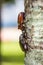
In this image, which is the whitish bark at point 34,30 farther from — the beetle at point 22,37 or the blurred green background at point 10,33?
the blurred green background at point 10,33

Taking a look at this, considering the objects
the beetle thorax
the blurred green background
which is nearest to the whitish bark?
the beetle thorax

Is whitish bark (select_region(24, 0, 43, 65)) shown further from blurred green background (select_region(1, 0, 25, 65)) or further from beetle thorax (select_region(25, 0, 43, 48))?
blurred green background (select_region(1, 0, 25, 65))

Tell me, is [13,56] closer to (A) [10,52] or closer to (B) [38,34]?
(A) [10,52]

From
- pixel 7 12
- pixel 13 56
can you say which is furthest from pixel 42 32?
pixel 7 12

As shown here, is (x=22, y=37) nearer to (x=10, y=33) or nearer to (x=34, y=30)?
(x=34, y=30)

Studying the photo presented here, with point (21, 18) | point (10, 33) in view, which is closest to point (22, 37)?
point (21, 18)

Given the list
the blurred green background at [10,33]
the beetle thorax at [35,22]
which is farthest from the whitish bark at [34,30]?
the blurred green background at [10,33]

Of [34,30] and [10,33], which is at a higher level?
[34,30]
